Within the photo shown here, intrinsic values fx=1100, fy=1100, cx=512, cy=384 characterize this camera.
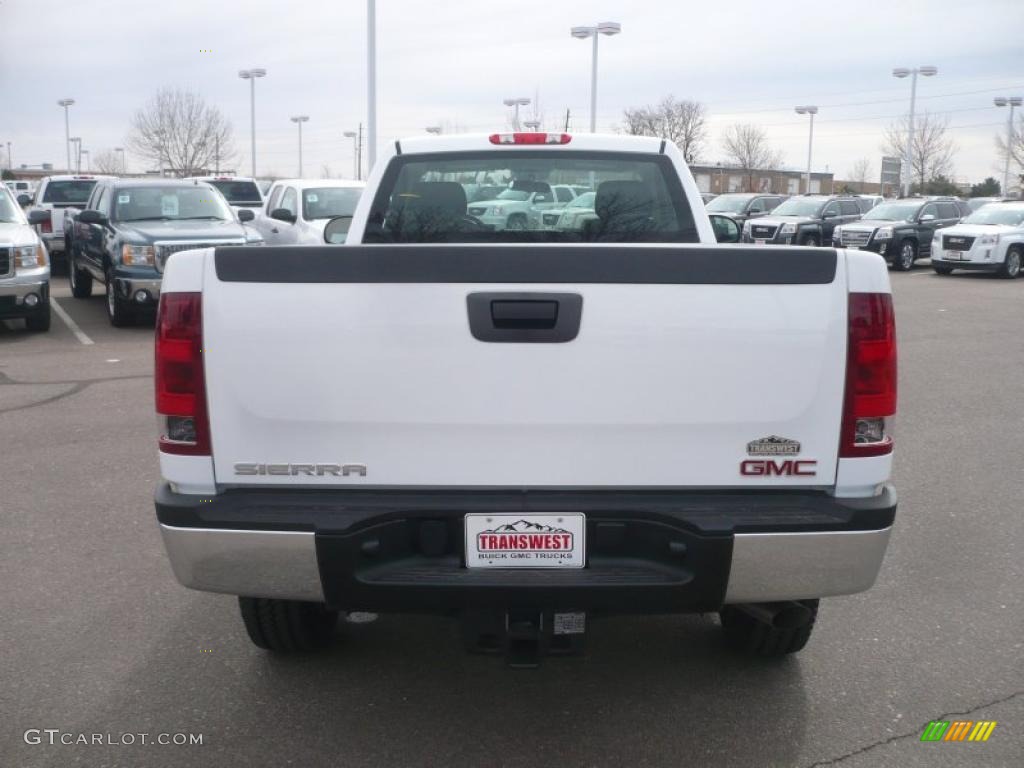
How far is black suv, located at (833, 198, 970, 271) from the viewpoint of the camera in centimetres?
2636

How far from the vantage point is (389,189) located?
5.39 metres

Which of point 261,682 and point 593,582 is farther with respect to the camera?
point 261,682

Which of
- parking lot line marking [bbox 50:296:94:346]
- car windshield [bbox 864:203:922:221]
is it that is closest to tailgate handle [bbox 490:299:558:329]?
parking lot line marking [bbox 50:296:94:346]

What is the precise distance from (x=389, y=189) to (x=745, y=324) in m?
2.74

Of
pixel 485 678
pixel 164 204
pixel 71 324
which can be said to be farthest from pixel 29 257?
pixel 485 678

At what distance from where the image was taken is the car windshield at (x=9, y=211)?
13723mm

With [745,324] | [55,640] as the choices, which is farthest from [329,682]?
[745,324]

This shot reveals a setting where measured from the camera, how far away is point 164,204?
1473 centimetres

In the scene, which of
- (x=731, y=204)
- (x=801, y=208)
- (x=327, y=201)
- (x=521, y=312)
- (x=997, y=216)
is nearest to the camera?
(x=521, y=312)

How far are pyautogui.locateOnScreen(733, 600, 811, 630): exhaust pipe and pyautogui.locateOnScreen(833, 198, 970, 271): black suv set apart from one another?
23.4 metres

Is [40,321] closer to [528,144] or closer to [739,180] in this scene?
[528,144]

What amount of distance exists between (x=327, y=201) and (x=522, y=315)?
49.5ft

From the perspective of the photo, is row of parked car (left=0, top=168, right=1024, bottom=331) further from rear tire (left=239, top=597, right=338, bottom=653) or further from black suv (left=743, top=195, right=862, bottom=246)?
rear tire (left=239, top=597, right=338, bottom=653)

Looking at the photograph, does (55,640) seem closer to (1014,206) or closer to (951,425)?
(951,425)
